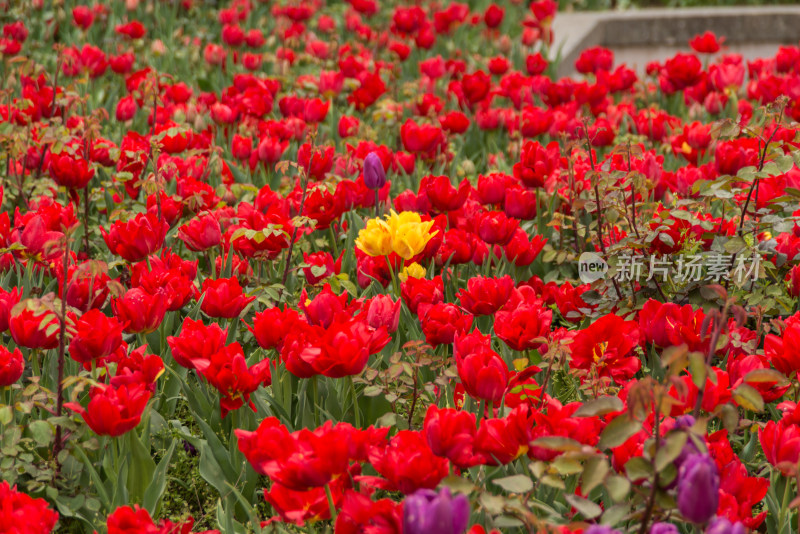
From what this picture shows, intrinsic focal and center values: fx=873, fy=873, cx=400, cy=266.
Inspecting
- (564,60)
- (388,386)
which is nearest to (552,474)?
(388,386)

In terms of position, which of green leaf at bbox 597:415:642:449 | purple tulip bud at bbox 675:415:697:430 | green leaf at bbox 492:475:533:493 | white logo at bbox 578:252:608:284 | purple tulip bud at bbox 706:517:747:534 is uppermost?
green leaf at bbox 597:415:642:449

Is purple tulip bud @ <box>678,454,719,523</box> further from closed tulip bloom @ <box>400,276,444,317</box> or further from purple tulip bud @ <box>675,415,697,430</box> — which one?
closed tulip bloom @ <box>400,276,444,317</box>

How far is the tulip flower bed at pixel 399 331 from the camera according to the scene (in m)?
1.32

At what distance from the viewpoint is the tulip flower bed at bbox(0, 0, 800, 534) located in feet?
4.34

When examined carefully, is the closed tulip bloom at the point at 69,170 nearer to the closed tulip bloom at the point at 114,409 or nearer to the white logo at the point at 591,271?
the closed tulip bloom at the point at 114,409

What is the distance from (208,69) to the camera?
17.8ft

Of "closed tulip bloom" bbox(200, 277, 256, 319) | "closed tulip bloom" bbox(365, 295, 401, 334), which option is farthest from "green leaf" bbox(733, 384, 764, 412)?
"closed tulip bloom" bbox(200, 277, 256, 319)

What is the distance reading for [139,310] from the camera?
1.89 meters

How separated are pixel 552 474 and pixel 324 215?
1.32 m

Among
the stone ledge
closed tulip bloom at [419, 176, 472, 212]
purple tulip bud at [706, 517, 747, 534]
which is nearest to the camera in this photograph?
purple tulip bud at [706, 517, 747, 534]

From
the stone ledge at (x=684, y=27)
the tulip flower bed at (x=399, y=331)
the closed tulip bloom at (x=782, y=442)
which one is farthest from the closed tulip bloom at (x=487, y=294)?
the stone ledge at (x=684, y=27)

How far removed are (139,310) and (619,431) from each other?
1.12 m

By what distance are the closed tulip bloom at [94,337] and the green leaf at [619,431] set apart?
988 millimetres

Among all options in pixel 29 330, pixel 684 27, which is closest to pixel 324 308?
pixel 29 330
